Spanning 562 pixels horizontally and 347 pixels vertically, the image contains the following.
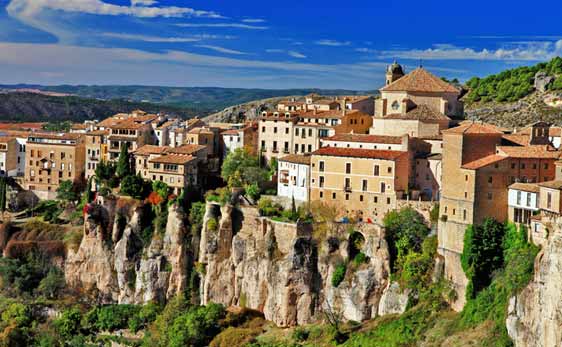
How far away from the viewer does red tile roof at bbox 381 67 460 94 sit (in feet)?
204

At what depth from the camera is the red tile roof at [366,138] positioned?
182 feet

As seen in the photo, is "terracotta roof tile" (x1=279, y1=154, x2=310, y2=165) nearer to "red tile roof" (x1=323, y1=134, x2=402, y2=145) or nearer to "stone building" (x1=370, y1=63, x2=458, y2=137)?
"red tile roof" (x1=323, y1=134, x2=402, y2=145)

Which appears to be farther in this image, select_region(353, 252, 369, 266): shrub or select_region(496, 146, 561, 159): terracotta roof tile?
select_region(353, 252, 369, 266): shrub

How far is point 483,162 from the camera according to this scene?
152 ft

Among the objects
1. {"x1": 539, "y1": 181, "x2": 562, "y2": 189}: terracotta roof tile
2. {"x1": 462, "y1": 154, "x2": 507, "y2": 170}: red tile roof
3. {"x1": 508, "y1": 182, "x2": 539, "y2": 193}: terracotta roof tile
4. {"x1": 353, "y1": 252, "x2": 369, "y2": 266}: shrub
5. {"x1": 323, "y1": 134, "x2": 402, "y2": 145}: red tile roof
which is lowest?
{"x1": 353, "y1": 252, "x2": 369, "y2": 266}: shrub

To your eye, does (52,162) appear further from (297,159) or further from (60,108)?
(60,108)

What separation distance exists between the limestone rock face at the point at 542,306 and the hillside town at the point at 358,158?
181 cm

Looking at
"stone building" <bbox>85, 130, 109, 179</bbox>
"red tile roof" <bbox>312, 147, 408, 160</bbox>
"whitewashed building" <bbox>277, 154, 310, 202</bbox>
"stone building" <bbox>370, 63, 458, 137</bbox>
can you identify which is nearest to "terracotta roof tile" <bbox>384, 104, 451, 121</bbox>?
"stone building" <bbox>370, 63, 458, 137</bbox>

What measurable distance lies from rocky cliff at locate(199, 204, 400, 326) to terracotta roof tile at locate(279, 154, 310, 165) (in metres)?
4.08

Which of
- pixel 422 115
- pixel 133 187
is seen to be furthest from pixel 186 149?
pixel 422 115

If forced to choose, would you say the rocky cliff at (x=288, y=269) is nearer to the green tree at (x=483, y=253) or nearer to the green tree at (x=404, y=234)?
the green tree at (x=404, y=234)

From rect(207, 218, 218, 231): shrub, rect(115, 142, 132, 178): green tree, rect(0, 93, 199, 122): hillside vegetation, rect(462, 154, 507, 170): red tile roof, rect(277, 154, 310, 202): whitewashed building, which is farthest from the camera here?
rect(0, 93, 199, 122): hillside vegetation

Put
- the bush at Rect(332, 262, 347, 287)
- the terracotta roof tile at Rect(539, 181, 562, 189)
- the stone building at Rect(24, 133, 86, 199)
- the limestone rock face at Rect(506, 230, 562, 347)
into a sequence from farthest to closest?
the stone building at Rect(24, 133, 86, 199)
the bush at Rect(332, 262, 347, 287)
the terracotta roof tile at Rect(539, 181, 562, 189)
the limestone rock face at Rect(506, 230, 562, 347)

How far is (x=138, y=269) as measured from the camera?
6159 cm
